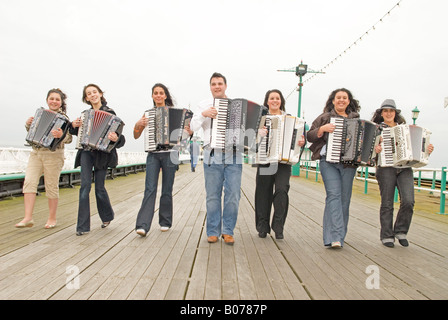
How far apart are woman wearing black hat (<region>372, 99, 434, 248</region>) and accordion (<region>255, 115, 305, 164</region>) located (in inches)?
39.3

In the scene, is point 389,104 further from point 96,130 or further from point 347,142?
point 96,130

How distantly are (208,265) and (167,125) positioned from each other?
1.75 metres

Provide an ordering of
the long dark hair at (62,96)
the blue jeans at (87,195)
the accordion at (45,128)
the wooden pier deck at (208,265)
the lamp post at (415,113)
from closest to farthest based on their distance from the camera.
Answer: the wooden pier deck at (208,265) < the blue jeans at (87,195) < the accordion at (45,128) < the long dark hair at (62,96) < the lamp post at (415,113)

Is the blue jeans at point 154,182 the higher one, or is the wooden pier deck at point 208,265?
the blue jeans at point 154,182

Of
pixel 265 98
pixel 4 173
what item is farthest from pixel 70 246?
pixel 4 173

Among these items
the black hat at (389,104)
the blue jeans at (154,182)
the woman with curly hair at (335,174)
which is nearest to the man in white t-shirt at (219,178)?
the blue jeans at (154,182)

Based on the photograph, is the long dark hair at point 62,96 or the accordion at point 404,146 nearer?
the accordion at point 404,146

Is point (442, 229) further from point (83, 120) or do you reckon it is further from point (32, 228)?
point (32, 228)

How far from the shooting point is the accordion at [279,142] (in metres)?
3.85

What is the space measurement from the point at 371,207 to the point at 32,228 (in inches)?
259

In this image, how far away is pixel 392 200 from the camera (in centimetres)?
401

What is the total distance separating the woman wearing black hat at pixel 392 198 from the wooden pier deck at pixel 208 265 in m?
0.16

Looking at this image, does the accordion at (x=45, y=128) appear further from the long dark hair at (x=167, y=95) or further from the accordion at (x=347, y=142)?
the accordion at (x=347, y=142)

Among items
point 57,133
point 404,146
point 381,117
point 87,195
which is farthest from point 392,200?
point 57,133
